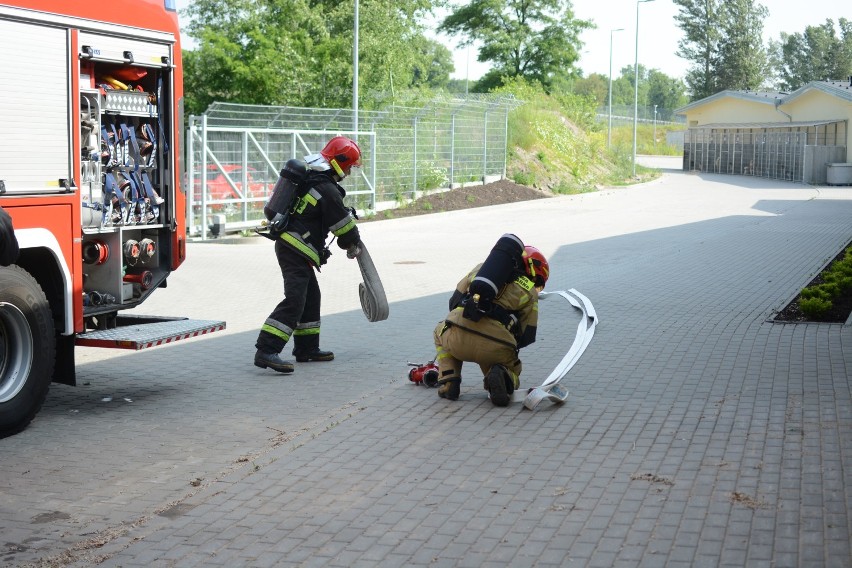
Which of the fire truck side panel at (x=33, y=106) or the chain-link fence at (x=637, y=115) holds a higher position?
the chain-link fence at (x=637, y=115)

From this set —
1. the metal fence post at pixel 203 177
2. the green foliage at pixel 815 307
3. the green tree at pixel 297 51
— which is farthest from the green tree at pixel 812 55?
the green foliage at pixel 815 307

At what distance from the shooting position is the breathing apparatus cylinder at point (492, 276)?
7402mm

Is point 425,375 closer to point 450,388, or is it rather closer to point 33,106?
point 450,388

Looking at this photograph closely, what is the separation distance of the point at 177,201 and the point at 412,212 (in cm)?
1889

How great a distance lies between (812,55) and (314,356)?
4736 inches

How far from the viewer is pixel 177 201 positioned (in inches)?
349

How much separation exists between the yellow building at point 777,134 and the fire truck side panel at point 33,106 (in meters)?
43.1

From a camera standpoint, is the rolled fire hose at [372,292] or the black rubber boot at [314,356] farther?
the black rubber boot at [314,356]

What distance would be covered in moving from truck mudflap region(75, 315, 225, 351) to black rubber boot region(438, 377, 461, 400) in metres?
1.79

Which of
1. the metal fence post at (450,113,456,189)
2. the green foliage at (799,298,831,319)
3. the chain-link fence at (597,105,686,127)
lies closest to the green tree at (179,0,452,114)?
the metal fence post at (450,113,456,189)

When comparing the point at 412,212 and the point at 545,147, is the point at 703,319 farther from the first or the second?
the point at 545,147

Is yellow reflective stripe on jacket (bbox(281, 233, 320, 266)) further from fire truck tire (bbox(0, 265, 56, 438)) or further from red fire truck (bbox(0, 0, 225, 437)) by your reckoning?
fire truck tire (bbox(0, 265, 56, 438))

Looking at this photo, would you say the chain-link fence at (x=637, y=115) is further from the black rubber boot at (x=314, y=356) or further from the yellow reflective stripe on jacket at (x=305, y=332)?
the yellow reflective stripe on jacket at (x=305, y=332)

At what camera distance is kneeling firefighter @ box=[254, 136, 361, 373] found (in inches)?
352
